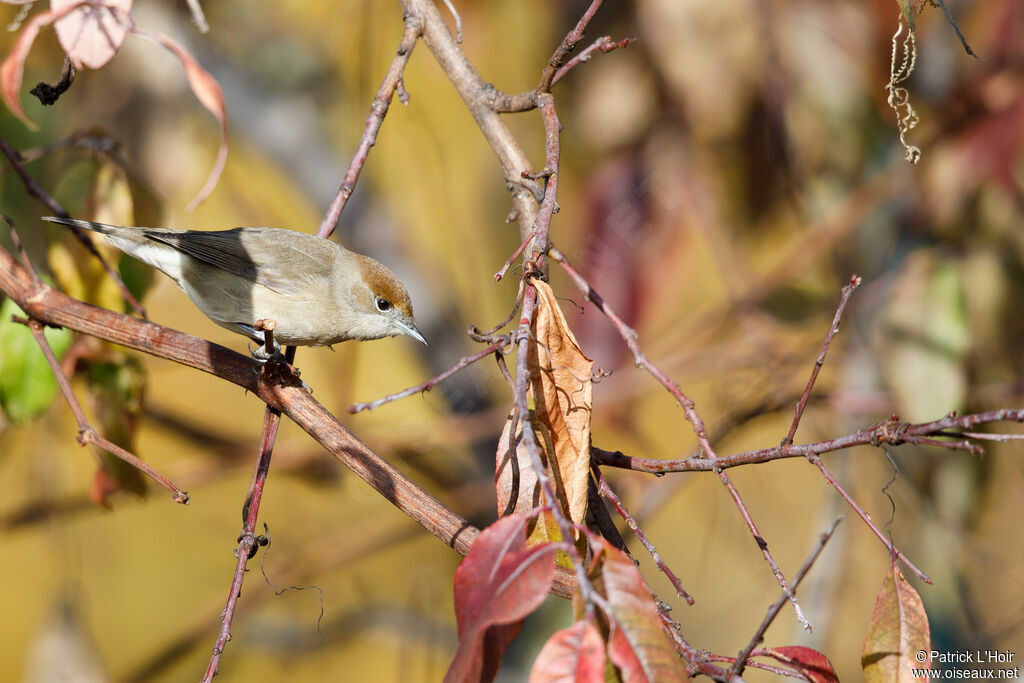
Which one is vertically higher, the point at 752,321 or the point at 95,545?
the point at 752,321

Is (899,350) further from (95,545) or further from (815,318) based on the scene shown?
(95,545)

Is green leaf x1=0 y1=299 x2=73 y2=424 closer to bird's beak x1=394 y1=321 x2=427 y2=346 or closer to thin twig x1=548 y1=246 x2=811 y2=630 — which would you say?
bird's beak x1=394 y1=321 x2=427 y2=346

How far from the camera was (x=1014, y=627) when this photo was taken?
2725 mm

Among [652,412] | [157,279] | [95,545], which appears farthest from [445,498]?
[157,279]

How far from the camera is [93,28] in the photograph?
1.25 metres

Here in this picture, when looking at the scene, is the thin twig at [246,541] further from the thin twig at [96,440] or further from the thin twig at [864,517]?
the thin twig at [864,517]

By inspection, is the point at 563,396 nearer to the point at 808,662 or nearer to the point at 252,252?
the point at 808,662

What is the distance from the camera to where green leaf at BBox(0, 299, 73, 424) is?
1559 mm

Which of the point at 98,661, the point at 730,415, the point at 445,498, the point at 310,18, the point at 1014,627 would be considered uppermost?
the point at 310,18

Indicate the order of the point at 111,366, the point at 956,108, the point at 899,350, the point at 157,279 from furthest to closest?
the point at 956,108 < the point at 899,350 < the point at 157,279 < the point at 111,366

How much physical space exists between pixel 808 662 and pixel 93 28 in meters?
1.40

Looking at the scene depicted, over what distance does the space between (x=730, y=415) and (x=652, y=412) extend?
1.04ft

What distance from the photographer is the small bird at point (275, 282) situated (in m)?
1.86

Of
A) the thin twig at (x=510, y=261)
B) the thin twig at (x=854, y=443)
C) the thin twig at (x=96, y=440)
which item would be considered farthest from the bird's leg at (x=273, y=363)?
the thin twig at (x=854, y=443)
